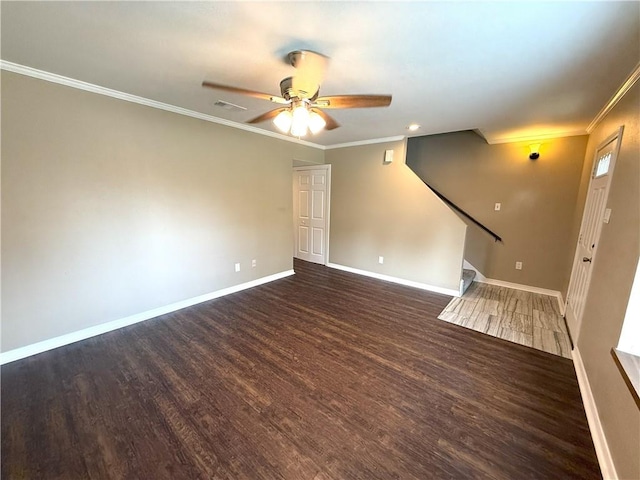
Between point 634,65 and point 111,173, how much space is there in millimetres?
4293

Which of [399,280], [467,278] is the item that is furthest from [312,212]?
[467,278]

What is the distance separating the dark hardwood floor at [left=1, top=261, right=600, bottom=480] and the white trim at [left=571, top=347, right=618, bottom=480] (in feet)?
0.14

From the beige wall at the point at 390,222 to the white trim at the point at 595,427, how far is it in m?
1.81

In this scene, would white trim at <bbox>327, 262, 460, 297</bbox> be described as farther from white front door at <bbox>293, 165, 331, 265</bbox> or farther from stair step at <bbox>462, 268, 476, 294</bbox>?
white front door at <bbox>293, 165, 331, 265</bbox>

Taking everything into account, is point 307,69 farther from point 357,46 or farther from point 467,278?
point 467,278

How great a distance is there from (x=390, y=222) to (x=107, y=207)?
12.4 ft

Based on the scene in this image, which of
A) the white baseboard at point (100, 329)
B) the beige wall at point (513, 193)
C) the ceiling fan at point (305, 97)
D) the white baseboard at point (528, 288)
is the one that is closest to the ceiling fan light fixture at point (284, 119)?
the ceiling fan at point (305, 97)

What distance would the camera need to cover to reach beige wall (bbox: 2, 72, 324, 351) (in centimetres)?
209

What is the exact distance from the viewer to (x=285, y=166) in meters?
4.18

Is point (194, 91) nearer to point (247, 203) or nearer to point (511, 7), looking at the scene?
point (247, 203)

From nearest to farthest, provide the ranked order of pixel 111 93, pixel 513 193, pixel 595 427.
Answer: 1. pixel 595 427
2. pixel 111 93
3. pixel 513 193

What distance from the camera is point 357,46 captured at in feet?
5.27

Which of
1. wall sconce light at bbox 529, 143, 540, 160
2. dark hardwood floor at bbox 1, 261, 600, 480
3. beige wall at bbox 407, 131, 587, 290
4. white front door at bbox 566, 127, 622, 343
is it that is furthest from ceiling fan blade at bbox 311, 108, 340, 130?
wall sconce light at bbox 529, 143, 540, 160

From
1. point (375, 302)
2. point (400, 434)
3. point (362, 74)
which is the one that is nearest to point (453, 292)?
point (375, 302)
